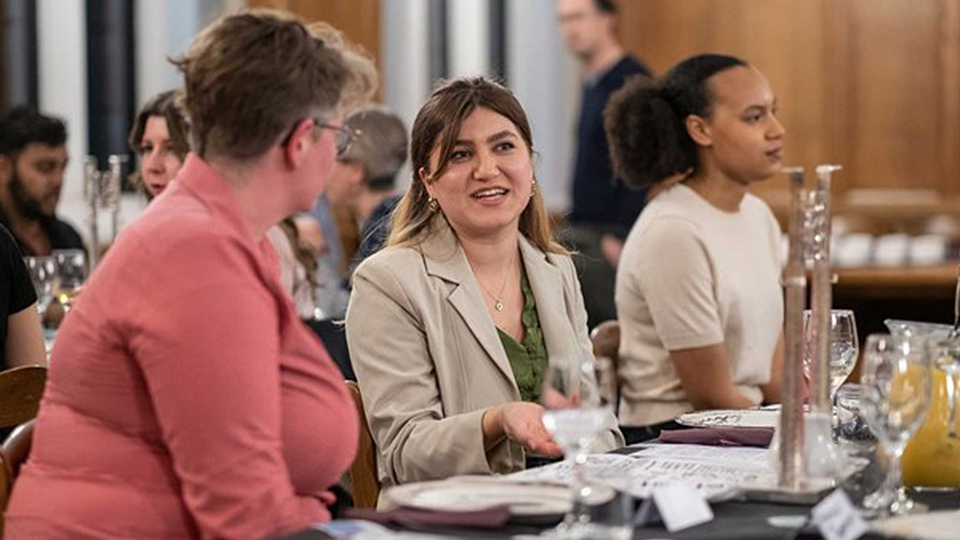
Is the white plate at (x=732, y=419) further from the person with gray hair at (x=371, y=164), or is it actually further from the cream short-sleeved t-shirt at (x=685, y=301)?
the person with gray hair at (x=371, y=164)

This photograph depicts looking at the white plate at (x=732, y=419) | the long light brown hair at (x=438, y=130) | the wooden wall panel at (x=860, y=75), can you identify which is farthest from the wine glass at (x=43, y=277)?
the wooden wall panel at (x=860, y=75)

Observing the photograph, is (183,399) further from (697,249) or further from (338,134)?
(697,249)

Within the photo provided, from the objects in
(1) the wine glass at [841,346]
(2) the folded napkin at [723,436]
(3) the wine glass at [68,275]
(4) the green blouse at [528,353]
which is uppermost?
(1) the wine glass at [841,346]

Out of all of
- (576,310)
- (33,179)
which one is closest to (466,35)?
(33,179)

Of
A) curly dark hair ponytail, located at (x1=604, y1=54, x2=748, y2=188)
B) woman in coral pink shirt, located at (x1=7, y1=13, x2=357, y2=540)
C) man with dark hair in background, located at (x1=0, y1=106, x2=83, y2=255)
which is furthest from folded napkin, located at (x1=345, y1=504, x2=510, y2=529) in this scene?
man with dark hair in background, located at (x1=0, y1=106, x2=83, y2=255)

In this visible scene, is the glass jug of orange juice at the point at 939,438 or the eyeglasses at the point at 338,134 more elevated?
the eyeglasses at the point at 338,134

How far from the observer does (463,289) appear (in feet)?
10.3

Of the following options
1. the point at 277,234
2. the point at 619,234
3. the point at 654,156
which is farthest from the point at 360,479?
the point at 619,234

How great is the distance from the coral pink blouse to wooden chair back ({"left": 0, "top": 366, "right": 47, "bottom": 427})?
81cm

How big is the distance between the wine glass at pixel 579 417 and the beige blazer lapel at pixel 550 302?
1.19 m

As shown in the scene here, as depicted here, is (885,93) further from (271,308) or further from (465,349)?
(271,308)

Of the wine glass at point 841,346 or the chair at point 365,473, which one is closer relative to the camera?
the wine glass at point 841,346

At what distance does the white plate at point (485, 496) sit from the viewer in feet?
7.02

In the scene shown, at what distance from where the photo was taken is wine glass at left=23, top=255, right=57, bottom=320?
4.62m
